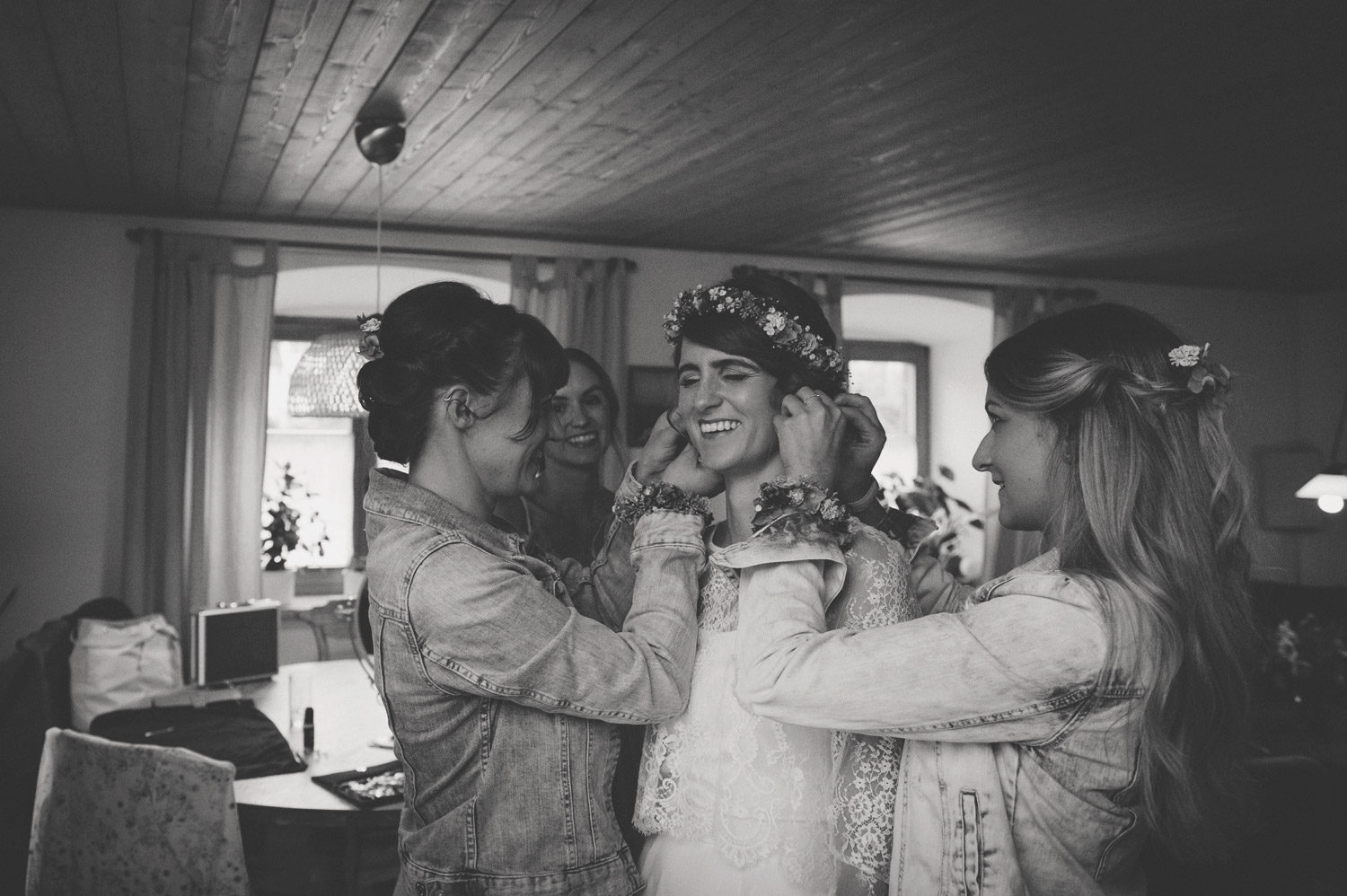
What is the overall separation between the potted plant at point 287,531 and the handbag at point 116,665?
43.1 inches

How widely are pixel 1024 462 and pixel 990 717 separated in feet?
1.33

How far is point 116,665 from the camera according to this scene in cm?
436

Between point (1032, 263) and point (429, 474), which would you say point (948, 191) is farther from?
point (429, 474)

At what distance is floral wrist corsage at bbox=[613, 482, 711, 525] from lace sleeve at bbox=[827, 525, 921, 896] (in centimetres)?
28

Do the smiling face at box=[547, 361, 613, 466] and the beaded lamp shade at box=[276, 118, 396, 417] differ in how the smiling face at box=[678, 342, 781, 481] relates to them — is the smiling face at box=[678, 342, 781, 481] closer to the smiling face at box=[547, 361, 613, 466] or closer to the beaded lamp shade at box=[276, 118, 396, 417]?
the smiling face at box=[547, 361, 613, 466]

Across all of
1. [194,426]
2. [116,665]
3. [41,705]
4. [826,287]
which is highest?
[826,287]

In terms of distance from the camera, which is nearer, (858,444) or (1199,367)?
(1199,367)

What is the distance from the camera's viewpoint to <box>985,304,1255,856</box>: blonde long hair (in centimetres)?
136

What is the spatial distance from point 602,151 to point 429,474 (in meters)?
3.29

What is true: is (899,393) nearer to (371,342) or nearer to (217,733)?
(217,733)

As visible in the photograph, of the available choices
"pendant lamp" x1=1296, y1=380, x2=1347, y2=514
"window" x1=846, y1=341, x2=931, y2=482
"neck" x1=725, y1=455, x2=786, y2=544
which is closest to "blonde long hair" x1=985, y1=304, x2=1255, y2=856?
"neck" x1=725, y1=455, x2=786, y2=544

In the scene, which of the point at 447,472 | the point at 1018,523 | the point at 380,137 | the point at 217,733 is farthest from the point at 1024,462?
the point at 380,137

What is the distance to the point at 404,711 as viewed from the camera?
157 centimetres

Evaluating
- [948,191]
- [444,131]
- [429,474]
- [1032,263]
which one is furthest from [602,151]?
[1032,263]
